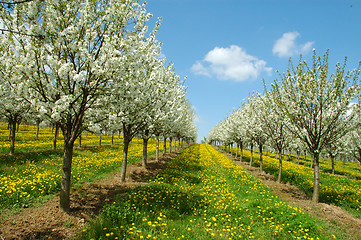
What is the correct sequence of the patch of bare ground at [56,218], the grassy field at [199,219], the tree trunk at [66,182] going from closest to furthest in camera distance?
1. the patch of bare ground at [56,218]
2. the grassy field at [199,219]
3. the tree trunk at [66,182]

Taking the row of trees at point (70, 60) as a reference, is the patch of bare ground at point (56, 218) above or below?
below

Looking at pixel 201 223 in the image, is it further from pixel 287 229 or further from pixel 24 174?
pixel 24 174

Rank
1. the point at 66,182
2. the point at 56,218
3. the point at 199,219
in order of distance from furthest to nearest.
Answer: the point at 66,182 < the point at 199,219 < the point at 56,218

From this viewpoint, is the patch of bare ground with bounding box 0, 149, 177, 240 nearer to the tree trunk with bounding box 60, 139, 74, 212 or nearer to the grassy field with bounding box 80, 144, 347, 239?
the tree trunk with bounding box 60, 139, 74, 212

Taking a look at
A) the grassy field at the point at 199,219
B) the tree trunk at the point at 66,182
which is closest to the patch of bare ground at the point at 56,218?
the tree trunk at the point at 66,182

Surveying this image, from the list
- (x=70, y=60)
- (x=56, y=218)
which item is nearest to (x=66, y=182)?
(x=56, y=218)

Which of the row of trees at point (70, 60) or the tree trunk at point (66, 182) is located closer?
the row of trees at point (70, 60)

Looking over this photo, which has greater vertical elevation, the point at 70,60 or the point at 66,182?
the point at 70,60

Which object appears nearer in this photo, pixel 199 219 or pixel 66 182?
pixel 199 219

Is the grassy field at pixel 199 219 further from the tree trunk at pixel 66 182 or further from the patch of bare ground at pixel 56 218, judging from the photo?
the tree trunk at pixel 66 182

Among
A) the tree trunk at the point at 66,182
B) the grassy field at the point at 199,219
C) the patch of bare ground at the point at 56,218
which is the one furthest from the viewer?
the tree trunk at the point at 66,182

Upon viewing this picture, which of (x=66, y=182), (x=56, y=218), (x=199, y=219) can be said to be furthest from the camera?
(x=66, y=182)

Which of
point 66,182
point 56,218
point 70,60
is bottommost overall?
point 56,218

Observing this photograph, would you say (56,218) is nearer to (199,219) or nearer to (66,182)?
(66,182)
